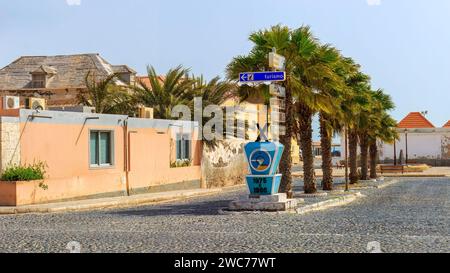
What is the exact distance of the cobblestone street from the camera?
34.9ft

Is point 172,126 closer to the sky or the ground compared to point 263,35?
closer to the ground

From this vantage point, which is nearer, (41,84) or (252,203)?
(252,203)

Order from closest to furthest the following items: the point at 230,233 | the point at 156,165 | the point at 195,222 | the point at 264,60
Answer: the point at 230,233, the point at 195,222, the point at 264,60, the point at 156,165

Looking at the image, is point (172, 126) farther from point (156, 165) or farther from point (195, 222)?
point (195, 222)

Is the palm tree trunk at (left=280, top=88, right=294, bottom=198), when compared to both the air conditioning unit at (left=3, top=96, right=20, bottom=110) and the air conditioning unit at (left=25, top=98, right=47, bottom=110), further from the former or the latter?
the air conditioning unit at (left=3, top=96, right=20, bottom=110)

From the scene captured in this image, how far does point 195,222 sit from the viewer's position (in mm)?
15266

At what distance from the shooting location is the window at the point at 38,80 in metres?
50.0

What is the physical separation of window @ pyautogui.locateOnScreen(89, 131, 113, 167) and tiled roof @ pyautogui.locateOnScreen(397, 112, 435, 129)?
178 ft

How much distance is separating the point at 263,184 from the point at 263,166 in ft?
1.67

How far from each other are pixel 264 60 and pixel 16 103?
8.92 meters

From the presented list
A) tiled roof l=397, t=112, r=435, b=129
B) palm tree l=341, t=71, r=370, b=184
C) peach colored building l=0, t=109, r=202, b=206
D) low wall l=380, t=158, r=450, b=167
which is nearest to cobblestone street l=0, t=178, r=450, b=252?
peach colored building l=0, t=109, r=202, b=206

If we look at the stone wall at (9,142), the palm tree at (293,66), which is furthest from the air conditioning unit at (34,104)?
the palm tree at (293,66)

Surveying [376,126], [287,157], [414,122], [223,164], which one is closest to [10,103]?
[287,157]
